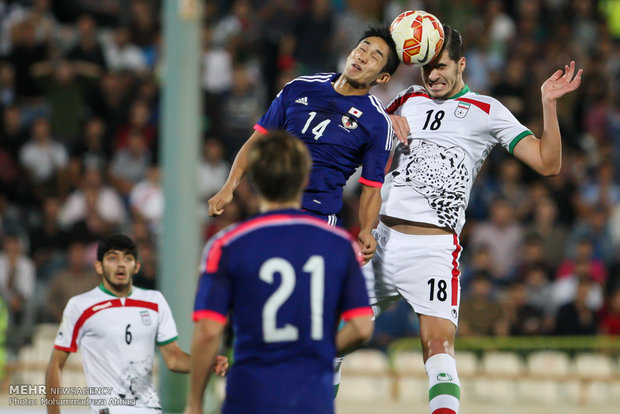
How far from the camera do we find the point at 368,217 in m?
6.23

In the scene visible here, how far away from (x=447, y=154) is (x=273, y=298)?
110 inches

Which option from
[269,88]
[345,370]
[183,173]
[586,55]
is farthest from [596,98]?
[183,173]

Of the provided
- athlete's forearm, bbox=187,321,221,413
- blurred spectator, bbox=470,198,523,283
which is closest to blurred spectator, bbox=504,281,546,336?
blurred spectator, bbox=470,198,523,283

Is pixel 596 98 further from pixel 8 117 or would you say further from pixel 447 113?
pixel 447 113

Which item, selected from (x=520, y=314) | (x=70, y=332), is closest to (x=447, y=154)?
(x=70, y=332)

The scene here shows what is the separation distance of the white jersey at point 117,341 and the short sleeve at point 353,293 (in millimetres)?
2350

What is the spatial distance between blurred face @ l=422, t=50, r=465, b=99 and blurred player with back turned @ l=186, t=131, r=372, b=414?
2667mm

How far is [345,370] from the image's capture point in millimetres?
12062

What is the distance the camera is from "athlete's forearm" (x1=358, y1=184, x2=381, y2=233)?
6227 mm

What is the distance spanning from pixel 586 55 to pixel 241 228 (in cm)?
1316

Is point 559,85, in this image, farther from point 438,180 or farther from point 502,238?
point 502,238

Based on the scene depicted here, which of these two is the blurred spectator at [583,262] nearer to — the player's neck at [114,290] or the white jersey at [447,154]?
the white jersey at [447,154]

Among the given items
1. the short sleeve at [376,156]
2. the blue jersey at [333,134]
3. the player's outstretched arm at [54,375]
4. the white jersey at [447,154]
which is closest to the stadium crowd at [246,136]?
the player's outstretched arm at [54,375]

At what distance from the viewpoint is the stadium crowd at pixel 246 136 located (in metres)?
12.5
